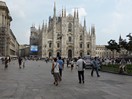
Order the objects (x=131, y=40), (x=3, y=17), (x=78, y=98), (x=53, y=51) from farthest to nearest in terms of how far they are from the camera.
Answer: (x=53, y=51) → (x=3, y=17) → (x=131, y=40) → (x=78, y=98)

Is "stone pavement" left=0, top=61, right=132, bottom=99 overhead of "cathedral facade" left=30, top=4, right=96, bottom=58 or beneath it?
beneath

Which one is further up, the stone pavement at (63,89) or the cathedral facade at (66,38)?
the cathedral facade at (66,38)

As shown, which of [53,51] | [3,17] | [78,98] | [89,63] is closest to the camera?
[78,98]

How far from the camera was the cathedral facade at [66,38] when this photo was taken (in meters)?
114

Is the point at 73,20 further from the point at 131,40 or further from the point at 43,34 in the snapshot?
the point at 131,40

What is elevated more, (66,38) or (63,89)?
(66,38)

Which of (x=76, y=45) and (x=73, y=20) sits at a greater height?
(x=73, y=20)

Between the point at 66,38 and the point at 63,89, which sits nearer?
the point at 63,89

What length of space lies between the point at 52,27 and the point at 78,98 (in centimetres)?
10696

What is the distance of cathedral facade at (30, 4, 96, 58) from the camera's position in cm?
11381

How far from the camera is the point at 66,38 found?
11706 centimetres

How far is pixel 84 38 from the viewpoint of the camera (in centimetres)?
11762

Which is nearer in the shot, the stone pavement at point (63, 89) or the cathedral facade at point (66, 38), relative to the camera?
the stone pavement at point (63, 89)

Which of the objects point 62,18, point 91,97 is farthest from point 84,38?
point 91,97
